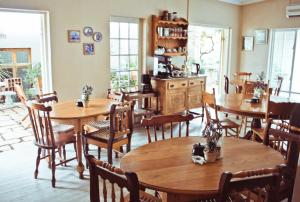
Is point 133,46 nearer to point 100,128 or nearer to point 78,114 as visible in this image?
point 100,128

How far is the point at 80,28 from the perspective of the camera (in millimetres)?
4957

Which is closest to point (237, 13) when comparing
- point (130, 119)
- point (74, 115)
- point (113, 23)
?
point (113, 23)

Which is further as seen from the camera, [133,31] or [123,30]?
[133,31]

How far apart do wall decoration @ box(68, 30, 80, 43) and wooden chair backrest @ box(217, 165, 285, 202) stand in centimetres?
393

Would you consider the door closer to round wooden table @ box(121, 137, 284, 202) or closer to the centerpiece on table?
round wooden table @ box(121, 137, 284, 202)

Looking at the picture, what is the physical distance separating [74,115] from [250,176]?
2311mm

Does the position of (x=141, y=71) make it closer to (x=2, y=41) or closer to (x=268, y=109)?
(x=268, y=109)

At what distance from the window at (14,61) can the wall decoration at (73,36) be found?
4.64 metres

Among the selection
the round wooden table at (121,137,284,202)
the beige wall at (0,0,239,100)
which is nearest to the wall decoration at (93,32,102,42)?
the beige wall at (0,0,239,100)

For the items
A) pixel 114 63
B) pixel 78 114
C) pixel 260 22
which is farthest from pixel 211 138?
pixel 260 22

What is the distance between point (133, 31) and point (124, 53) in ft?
1.56

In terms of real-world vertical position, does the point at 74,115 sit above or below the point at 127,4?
below

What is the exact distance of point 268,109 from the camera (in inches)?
145

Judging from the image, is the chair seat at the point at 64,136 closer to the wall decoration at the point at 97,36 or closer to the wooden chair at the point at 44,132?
the wooden chair at the point at 44,132
